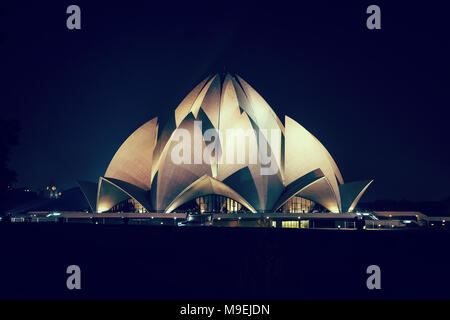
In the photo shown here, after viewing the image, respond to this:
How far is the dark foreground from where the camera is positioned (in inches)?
848

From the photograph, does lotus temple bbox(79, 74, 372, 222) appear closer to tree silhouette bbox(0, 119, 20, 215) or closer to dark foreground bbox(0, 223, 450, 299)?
tree silhouette bbox(0, 119, 20, 215)

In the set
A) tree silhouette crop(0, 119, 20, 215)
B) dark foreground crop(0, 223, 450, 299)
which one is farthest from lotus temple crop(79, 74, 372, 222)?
dark foreground crop(0, 223, 450, 299)

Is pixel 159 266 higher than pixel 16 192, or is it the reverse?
pixel 16 192

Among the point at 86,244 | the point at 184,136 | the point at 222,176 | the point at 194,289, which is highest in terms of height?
the point at 184,136

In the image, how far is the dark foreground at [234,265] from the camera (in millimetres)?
21547

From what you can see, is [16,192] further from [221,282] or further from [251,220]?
[221,282]

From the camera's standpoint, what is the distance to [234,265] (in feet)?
76.8

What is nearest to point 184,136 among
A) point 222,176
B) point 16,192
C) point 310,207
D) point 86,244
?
point 222,176

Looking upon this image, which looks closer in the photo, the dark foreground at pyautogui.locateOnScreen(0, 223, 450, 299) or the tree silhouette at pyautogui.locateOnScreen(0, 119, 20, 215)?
the dark foreground at pyautogui.locateOnScreen(0, 223, 450, 299)

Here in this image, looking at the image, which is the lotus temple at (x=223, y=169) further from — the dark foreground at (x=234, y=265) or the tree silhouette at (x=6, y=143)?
the dark foreground at (x=234, y=265)

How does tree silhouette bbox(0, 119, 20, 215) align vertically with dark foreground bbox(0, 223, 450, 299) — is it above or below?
above

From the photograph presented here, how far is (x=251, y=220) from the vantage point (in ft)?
133

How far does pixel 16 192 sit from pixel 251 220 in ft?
106

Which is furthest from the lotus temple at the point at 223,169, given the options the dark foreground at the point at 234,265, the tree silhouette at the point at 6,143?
the dark foreground at the point at 234,265
